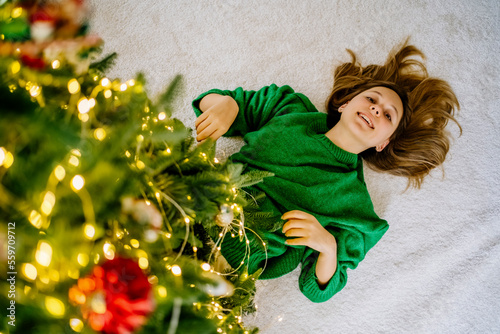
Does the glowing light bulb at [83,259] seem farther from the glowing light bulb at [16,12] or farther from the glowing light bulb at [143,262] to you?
the glowing light bulb at [16,12]

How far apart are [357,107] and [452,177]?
19.9 inches

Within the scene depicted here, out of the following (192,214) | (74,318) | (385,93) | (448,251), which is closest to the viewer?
(74,318)

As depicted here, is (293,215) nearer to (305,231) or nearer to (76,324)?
(305,231)

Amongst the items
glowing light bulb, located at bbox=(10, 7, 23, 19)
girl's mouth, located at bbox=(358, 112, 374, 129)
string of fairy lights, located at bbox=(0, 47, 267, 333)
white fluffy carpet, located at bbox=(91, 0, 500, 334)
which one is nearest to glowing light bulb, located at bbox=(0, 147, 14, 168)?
string of fairy lights, located at bbox=(0, 47, 267, 333)

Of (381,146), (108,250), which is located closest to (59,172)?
(108,250)

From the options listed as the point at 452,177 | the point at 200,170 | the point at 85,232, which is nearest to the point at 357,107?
the point at 452,177

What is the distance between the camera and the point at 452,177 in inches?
46.9

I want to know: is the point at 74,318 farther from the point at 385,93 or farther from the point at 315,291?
the point at 385,93

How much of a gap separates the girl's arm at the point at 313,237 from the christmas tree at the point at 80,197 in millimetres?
370

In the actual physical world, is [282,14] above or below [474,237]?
above

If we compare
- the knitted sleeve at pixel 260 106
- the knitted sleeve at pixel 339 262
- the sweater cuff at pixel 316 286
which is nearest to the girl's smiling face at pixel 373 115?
the knitted sleeve at pixel 260 106

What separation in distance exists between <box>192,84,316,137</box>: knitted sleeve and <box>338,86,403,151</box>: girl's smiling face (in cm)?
18

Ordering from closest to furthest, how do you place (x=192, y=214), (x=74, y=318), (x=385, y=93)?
1. (x=74, y=318)
2. (x=192, y=214)
3. (x=385, y=93)

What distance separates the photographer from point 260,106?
108cm
